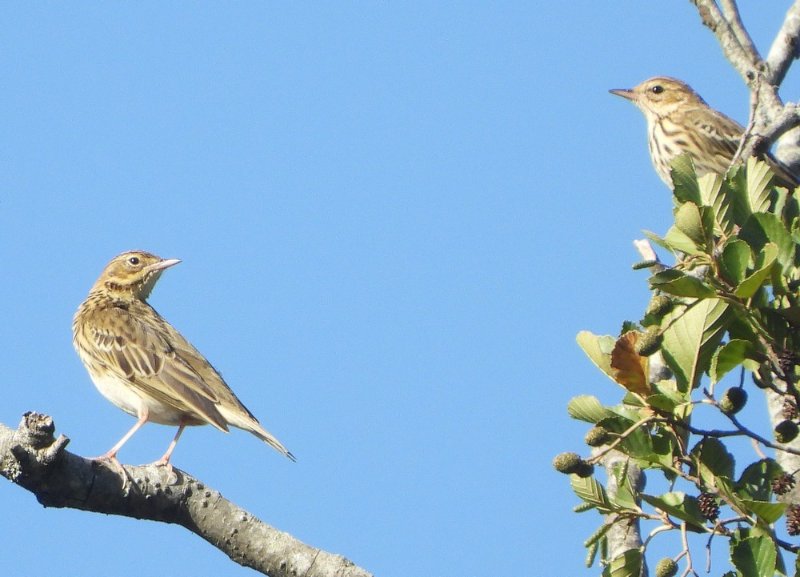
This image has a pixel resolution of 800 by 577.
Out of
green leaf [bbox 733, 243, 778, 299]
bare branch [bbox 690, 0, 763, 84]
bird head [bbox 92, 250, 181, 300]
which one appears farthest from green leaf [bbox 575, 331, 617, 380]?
bird head [bbox 92, 250, 181, 300]

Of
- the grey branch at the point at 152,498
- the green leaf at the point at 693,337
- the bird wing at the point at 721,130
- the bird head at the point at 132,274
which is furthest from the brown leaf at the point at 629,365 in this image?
the bird head at the point at 132,274

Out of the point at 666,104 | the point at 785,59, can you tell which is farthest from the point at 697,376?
the point at 666,104

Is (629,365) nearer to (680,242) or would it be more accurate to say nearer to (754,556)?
(680,242)

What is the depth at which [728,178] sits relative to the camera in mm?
4934

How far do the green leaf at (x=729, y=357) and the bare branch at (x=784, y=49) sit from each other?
3407mm

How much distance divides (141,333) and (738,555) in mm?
6984

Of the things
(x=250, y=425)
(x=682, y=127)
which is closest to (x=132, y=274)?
(x=250, y=425)

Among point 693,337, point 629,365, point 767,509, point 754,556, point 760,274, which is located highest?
point 760,274

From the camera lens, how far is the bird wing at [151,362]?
938cm

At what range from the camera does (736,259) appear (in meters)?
4.44

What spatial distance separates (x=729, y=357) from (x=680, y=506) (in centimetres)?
60

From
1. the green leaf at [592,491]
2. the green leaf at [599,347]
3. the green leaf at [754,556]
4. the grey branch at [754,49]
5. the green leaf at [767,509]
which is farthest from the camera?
the grey branch at [754,49]

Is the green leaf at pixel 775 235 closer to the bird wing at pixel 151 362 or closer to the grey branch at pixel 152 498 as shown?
the grey branch at pixel 152 498

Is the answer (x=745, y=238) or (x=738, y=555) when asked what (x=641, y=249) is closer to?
(x=745, y=238)
